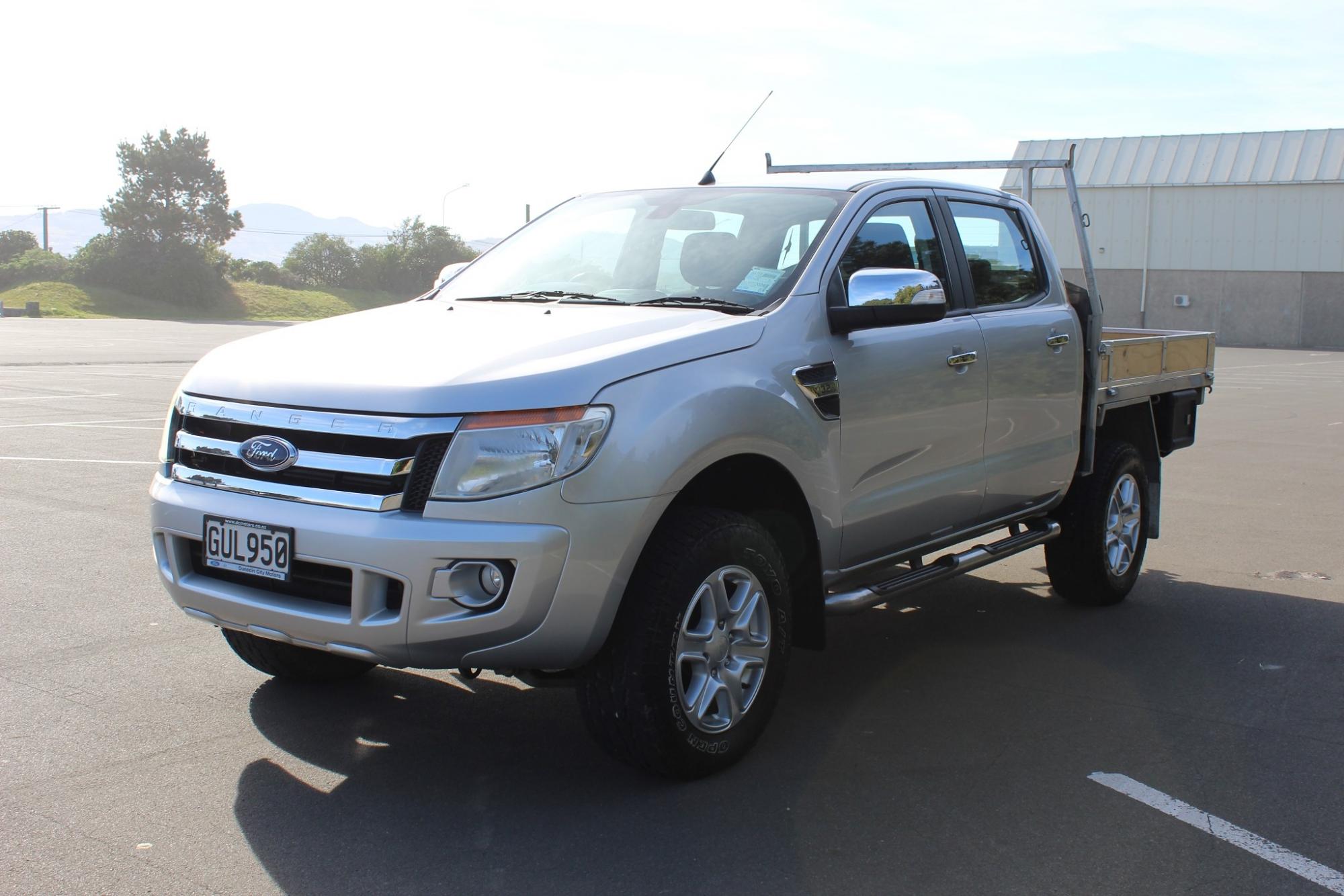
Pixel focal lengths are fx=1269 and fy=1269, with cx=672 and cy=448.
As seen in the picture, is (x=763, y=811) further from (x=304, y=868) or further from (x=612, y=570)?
(x=304, y=868)

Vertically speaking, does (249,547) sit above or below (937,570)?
above

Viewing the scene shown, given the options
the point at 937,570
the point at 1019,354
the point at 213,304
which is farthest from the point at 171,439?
the point at 213,304

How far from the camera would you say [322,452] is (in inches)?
138

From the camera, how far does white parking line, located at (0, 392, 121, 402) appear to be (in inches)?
607

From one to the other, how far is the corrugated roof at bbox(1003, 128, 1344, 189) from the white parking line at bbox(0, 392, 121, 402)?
37024mm

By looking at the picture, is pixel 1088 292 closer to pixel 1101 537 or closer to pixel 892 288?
pixel 1101 537

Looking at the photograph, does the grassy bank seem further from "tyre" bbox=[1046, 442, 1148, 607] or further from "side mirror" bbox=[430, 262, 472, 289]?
"tyre" bbox=[1046, 442, 1148, 607]

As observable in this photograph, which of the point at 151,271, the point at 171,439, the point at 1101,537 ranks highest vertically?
the point at 151,271

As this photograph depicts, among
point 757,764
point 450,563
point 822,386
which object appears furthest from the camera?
point 822,386

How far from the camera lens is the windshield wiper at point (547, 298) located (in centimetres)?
450

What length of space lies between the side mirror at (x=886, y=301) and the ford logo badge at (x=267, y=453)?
185 cm

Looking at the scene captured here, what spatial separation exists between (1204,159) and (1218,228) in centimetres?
270

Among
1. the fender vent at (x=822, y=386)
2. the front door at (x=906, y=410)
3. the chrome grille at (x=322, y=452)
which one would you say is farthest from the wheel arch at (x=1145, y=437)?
the chrome grille at (x=322, y=452)

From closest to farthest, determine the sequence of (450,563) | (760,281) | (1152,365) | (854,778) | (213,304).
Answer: (450,563) → (854,778) → (760,281) → (1152,365) → (213,304)
